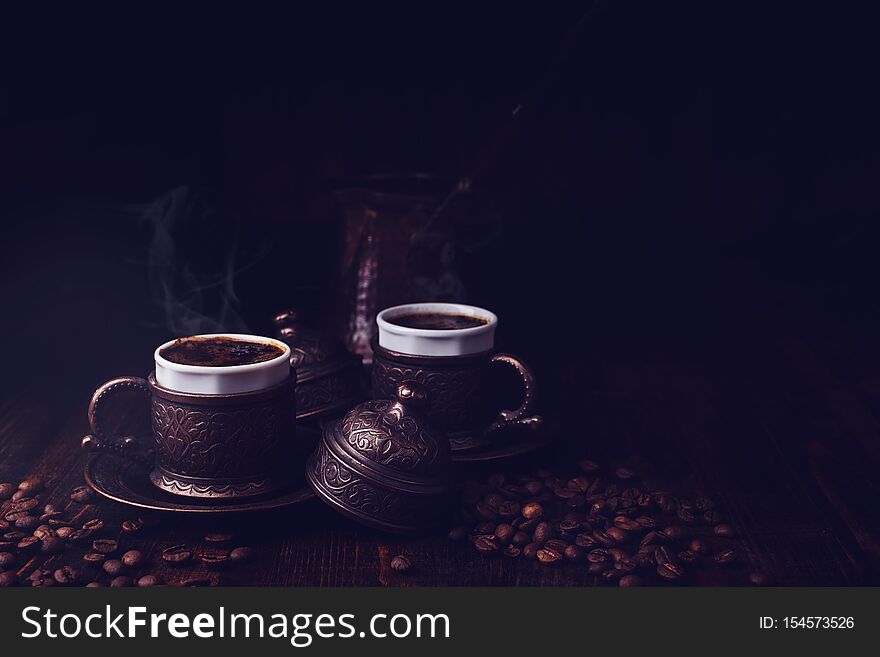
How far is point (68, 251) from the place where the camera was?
2215mm

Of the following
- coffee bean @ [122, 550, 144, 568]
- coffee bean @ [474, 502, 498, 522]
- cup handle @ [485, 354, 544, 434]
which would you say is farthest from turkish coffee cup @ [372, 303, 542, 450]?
coffee bean @ [122, 550, 144, 568]

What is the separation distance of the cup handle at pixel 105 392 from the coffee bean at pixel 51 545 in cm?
14

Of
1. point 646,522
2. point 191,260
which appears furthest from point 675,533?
point 191,260

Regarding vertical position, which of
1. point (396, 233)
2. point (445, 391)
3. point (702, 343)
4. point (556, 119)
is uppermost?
point (556, 119)

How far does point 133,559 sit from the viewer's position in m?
1.27

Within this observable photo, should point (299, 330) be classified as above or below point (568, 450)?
above

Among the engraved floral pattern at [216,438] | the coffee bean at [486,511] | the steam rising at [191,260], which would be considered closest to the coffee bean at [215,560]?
the engraved floral pattern at [216,438]

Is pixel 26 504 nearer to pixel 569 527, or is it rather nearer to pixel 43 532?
pixel 43 532

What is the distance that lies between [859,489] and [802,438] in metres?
0.20

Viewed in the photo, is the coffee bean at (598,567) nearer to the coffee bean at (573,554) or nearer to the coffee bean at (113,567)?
the coffee bean at (573,554)

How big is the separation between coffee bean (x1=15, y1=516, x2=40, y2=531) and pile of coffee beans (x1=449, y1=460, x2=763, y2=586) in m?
0.54

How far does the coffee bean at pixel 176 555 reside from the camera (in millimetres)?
1280

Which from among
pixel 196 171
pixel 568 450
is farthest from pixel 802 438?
pixel 196 171

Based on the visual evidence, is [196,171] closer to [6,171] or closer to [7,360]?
[6,171]
